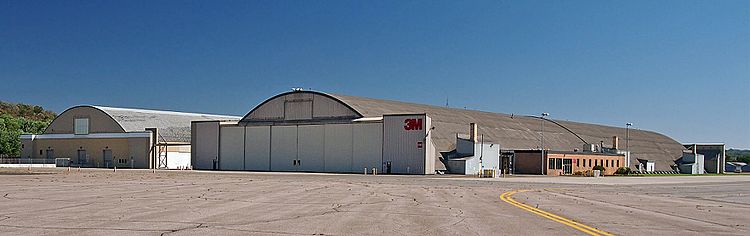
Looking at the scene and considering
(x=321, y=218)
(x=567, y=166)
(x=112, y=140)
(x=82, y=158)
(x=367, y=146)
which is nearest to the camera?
(x=321, y=218)

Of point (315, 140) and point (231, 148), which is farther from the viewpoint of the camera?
point (231, 148)

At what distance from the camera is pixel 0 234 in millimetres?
14453

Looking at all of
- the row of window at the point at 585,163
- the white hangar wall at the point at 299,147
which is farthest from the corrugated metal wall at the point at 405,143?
the row of window at the point at 585,163

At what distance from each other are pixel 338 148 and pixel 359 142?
9.06 feet

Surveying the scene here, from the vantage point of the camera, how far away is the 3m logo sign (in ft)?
259

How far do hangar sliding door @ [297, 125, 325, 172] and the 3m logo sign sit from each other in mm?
10673

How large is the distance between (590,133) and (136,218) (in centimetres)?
11786

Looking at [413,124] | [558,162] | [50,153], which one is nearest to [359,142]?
[413,124]

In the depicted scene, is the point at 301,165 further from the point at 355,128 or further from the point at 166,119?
the point at 166,119

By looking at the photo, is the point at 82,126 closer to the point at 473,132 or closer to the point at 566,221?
the point at 473,132

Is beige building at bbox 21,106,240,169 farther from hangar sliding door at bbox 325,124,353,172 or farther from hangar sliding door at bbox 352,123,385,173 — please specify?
hangar sliding door at bbox 352,123,385,173

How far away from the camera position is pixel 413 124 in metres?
79.3

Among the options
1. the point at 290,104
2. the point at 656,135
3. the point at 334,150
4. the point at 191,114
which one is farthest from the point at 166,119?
the point at 656,135

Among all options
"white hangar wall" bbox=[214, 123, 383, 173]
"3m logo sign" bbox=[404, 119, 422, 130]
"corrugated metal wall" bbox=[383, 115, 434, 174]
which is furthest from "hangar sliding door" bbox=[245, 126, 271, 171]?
"3m logo sign" bbox=[404, 119, 422, 130]
